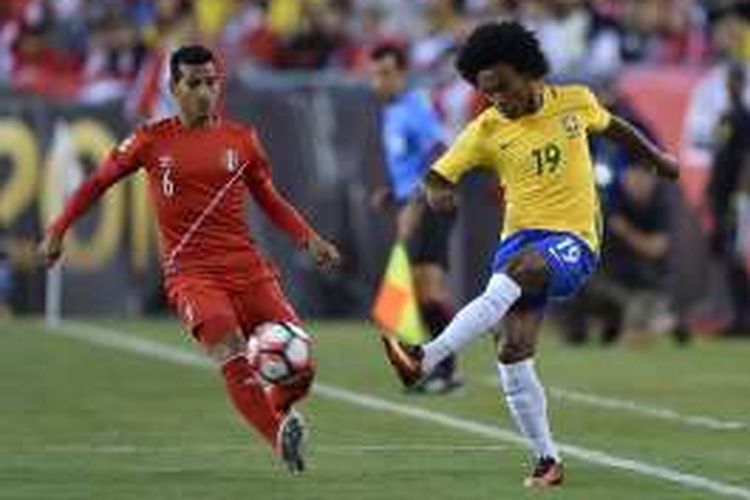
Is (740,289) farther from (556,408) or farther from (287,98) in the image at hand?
(556,408)

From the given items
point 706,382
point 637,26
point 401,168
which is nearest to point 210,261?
point 401,168

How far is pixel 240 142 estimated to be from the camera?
13094 mm

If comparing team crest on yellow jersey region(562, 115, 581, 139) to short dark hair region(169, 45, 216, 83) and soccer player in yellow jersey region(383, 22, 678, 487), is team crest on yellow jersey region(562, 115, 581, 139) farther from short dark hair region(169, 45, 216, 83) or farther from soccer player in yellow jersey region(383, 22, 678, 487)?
short dark hair region(169, 45, 216, 83)

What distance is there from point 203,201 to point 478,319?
1623mm

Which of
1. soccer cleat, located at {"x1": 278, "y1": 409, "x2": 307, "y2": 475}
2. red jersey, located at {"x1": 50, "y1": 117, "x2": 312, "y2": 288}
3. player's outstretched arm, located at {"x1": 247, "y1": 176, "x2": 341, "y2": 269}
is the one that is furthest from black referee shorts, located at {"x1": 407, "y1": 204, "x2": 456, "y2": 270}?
soccer cleat, located at {"x1": 278, "y1": 409, "x2": 307, "y2": 475}

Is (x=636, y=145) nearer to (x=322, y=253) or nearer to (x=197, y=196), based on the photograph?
(x=322, y=253)

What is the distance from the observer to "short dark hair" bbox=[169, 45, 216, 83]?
12891 millimetres

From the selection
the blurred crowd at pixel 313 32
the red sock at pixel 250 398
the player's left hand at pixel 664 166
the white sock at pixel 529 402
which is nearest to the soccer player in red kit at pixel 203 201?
the red sock at pixel 250 398

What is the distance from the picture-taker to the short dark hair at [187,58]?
1289cm

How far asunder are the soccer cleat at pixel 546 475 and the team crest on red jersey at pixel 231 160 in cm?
211

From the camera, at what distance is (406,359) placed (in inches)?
480

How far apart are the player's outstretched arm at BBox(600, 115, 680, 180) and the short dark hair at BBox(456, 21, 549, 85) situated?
0.59m

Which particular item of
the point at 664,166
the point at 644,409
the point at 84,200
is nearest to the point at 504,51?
the point at 664,166

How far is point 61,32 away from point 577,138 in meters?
16.6
